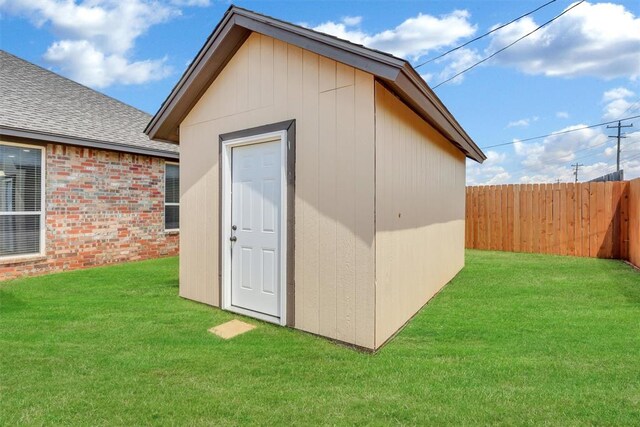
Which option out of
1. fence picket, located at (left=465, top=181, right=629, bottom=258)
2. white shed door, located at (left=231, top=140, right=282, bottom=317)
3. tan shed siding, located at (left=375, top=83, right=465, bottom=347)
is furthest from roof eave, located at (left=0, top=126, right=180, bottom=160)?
fence picket, located at (left=465, top=181, right=629, bottom=258)

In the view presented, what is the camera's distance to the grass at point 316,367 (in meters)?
2.45

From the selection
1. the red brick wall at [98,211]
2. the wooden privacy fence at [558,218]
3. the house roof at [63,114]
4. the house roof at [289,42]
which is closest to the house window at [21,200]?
the red brick wall at [98,211]

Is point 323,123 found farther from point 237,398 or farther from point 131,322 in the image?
point 131,322

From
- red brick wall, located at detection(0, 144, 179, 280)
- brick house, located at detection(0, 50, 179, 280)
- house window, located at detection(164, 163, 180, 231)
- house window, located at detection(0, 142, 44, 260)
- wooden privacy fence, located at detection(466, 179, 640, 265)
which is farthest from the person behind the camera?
house window, located at detection(164, 163, 180, 231)

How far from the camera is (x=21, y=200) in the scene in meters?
6.93

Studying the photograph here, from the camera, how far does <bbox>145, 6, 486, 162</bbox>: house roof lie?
11.0 ft

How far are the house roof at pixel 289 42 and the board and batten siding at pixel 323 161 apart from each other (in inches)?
7.5

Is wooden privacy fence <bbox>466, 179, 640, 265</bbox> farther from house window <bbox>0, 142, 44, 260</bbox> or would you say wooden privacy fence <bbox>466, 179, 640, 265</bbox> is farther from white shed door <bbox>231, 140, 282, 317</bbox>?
house window <bbox>0, 142, 44, 260</bbox>

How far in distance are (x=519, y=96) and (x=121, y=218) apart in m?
12.5

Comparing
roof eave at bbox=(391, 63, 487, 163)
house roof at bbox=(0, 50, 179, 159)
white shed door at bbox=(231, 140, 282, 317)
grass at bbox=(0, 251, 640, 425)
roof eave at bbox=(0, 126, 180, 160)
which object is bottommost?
grass at bbox=(0, 251, 640, 425)

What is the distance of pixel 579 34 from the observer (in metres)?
8.15

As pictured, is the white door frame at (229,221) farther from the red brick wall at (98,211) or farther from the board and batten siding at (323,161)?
the red brick wall at (98,211)

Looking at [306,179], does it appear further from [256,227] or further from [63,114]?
[63,114]

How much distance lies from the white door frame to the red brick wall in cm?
485
